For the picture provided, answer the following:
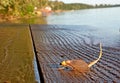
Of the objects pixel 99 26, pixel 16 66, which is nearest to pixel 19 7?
pixel 99 26

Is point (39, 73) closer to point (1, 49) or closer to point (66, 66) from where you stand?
point (66, 66)

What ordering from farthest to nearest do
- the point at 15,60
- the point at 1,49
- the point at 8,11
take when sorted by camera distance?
the point at 8,11 → the point at 1,49 → the point at 15,60

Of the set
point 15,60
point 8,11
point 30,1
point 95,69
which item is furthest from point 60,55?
point 30,1

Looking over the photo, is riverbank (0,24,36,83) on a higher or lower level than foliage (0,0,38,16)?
higher

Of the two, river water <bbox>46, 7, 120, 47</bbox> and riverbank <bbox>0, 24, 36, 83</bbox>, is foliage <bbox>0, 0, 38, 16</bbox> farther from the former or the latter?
riverbank <bbox>0, 24, 36, 83</bbox>

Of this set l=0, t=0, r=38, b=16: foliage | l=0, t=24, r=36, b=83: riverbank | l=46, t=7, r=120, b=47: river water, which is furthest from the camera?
l=0, t=0, r=38, b=16: foliage

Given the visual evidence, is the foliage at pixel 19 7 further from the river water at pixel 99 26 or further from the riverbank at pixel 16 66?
the riverbank at pixel 16 66

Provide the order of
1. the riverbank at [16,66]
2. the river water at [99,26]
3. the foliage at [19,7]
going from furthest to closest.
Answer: the foliage at [19,7] < the river water at [99,26] < the riverbank at [16,66]

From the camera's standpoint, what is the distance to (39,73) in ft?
5.23

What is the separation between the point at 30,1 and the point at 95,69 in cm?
3651

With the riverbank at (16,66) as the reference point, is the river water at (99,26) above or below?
below

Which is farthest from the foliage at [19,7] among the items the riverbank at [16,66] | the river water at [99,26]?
the riverbank at [16,66]

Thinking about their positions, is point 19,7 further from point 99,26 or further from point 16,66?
point 16,66

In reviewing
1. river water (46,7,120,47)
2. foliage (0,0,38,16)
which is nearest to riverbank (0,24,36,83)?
river water (46,7,120,47)
